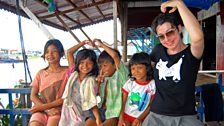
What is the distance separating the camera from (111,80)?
2.24 meters

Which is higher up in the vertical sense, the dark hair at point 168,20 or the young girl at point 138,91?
the dark hair at point 168,20

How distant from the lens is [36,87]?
2.29m

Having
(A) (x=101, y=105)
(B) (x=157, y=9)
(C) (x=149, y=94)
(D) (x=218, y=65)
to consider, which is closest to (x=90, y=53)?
(A) (x=101, y=105)

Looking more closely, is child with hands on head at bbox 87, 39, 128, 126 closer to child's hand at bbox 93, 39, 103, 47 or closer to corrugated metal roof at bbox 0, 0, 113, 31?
child's hand at bbox 93, 39, 103, 47

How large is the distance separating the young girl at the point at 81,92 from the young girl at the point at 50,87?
0.10m

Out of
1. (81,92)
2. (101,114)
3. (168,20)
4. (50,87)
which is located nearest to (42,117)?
(50,87)

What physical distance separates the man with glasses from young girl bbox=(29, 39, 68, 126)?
960 millimetres

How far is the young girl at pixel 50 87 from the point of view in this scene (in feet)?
7.13

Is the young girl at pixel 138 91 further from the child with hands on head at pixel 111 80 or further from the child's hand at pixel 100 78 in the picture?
the child's hand at pixel 100 78

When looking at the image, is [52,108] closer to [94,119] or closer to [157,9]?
[94,119]

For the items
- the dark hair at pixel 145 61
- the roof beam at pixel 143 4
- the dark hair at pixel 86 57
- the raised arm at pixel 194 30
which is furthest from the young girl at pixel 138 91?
the roof beam at pixel 143 4

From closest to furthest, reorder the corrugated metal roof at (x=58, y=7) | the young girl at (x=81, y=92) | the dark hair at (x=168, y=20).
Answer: the dark hair at (x=168, y=20), the young girl at (x=81, y=92), the corrugated metal roof at (x=58, y=7)

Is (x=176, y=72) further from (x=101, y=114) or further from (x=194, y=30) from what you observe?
(x=101, y=114)

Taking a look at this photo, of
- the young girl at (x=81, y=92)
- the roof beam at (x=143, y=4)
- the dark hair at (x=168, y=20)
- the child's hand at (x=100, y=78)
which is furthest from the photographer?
the roof beam at (x=143, y=4)
